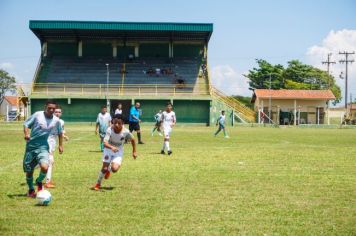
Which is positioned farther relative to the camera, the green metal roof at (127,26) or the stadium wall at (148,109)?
the green metal roof at (127,26)

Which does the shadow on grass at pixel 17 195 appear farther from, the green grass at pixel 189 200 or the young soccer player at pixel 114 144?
the young soccer player at pixel 114 144

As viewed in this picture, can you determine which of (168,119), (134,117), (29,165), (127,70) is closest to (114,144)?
(29,165)

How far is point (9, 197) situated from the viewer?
9484 millimetres

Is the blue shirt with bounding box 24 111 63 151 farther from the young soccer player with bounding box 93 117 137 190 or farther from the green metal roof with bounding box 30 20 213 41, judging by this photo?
the green metal roof with bounding box 30 20 213 41

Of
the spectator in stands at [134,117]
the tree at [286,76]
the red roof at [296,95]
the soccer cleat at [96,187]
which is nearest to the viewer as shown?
the soccer cleat at [96,187]

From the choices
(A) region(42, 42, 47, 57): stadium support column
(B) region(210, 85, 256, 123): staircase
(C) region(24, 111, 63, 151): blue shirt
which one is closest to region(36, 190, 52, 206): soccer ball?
(C) region(24, 111, 63, 151): blue shirt

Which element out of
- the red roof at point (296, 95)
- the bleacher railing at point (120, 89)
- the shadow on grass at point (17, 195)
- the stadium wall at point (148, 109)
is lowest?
the shadow on grass at point (17, 195)

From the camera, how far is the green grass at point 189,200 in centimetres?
726

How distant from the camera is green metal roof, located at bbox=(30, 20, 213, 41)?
59156mm

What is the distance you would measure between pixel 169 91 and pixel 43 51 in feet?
54.3

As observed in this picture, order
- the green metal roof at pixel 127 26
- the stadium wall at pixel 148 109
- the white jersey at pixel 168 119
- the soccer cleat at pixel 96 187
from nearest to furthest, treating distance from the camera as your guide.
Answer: the soccer cleat at pixel 96 187 < the white jersey at pixel 168 119 < the stadium wall at pixel 148 109 < the green metal roof at pixel 127 26

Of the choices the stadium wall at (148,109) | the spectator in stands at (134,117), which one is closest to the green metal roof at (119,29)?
the stadium wall at (148,109)

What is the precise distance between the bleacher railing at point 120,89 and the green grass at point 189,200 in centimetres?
4130

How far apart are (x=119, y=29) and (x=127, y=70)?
15.4 feet
